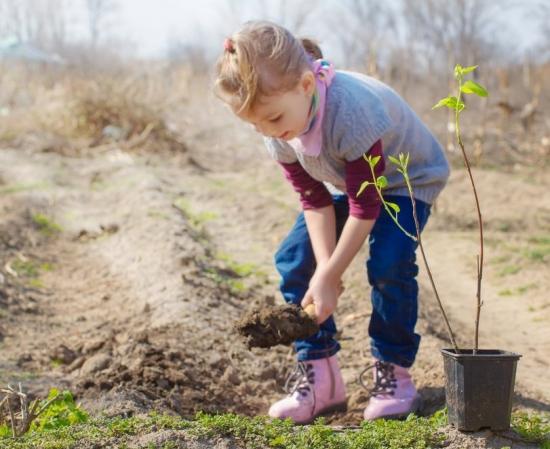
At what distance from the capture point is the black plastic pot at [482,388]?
2.14 meters

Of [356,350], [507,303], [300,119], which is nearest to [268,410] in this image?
[356,350]

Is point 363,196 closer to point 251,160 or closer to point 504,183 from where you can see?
point 504,183

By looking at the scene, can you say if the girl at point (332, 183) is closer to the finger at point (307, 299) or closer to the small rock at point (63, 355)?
the finger at point (307, 299)

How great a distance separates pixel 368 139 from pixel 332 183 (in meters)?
0.35

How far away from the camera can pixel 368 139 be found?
2906mm

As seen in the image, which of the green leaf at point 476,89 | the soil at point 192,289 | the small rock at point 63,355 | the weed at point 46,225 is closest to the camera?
the green leaf at point 476,89

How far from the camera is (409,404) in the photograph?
3.22 m

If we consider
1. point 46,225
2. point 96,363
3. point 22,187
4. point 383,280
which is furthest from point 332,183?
point 22,187

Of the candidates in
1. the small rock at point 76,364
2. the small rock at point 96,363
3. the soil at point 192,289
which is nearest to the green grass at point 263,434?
the soil at point 192,289

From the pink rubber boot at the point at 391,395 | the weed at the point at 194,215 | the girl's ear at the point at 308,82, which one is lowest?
the weed at the point at 194,215

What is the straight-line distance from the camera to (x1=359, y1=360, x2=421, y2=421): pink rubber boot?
3.17m

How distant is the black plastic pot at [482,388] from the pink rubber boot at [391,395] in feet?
3.21

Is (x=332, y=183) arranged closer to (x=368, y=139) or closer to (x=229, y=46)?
(x=368, y=139)

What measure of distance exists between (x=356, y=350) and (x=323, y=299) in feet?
4.54
